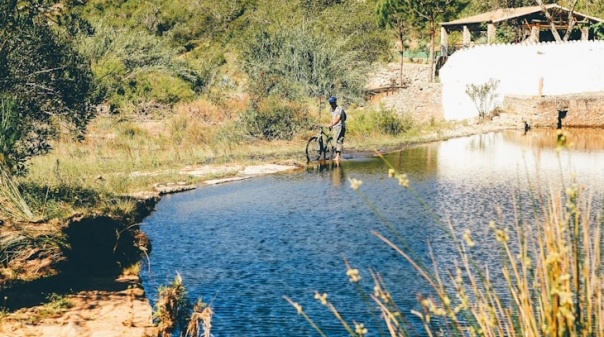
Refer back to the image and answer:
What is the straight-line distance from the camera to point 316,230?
1212 centimetres

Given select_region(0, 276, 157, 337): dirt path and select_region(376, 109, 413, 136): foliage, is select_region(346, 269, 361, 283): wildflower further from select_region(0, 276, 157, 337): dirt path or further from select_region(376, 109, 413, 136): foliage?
select_region(376, 109, 413, 136): foliage

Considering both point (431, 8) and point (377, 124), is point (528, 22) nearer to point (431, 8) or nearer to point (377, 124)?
point (431, 8)

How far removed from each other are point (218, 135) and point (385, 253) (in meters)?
13.6

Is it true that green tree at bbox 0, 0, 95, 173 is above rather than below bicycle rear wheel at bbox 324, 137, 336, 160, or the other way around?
above

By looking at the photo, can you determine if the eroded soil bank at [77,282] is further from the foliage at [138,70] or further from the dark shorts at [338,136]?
the foliage at [138,70]

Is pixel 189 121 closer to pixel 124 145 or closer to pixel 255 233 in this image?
pixel 124 145

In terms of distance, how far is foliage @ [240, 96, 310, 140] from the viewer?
23500mm

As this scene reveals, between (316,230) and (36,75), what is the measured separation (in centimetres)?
534

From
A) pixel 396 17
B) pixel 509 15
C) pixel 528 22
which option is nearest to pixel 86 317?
pixel 509 15

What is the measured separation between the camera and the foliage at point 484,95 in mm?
29312

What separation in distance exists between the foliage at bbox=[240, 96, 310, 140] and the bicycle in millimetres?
1971

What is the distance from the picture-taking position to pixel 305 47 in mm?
31969

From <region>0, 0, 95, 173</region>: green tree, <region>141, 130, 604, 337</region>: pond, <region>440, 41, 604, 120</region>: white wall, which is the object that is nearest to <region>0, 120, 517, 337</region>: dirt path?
<region>141, 130, 604, 337</region>: pond

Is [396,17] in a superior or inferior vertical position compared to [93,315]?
superior
